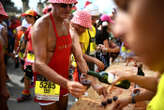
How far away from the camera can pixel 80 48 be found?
2.45m

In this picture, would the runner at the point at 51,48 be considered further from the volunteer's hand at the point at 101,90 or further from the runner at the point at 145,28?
the runner at the point at 145,28

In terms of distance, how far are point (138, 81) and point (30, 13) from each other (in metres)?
3.40

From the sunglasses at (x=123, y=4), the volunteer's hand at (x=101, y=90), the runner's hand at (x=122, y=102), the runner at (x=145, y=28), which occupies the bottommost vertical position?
the volunteer's hand at (x=101, y=90)

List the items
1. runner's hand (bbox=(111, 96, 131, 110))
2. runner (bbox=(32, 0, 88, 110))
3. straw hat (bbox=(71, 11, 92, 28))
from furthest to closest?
straw hat (bbox=(71, 11, 92, 28))
runner (bbox=(32, 0, 88, 110))
runner's hand (bbox=(111, 96, 131, 110))

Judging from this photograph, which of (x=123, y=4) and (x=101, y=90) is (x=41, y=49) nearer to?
(x=101, y=90)

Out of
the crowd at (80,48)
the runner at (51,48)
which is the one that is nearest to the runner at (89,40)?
the crowd at (80,48)

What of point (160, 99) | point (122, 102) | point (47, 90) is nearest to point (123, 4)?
point (160, 99)

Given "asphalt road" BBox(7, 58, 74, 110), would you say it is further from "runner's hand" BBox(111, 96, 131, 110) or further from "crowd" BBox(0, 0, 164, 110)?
"runner's hand" BBox(111, 96, 131, 110)

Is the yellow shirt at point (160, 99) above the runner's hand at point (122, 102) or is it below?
above

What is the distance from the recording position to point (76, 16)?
289cm

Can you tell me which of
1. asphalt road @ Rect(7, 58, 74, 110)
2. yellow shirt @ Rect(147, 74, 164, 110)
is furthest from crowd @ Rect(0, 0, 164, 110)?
asphalt road @ Rect(7, 58, 74, 110)

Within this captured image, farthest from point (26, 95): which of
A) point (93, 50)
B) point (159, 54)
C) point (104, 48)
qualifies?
point (159, 54)

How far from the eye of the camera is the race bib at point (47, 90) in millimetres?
2039

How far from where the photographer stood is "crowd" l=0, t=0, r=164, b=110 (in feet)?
1.53
